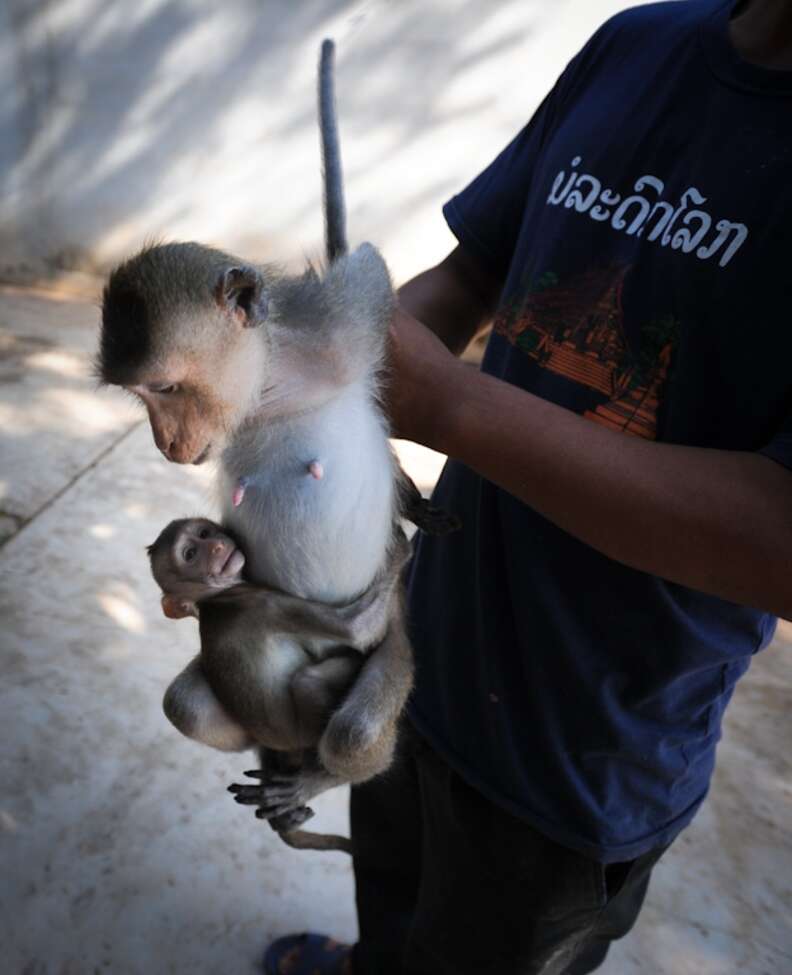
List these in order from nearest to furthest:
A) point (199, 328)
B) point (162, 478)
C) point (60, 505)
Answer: point (199, 328), point (60, 505), point (162, 478)

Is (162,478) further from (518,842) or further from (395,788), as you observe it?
(518,842)

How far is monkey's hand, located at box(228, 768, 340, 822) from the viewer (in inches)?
48.4

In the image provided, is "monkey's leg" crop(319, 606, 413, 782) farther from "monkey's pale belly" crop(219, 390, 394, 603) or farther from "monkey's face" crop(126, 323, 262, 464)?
"monkey's face" crop(126, 323, 262, 464)

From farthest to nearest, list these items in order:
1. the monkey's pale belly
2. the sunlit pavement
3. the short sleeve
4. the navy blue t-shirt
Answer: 1. the sunlit pavement
2. the monkey's pale belly
3. the navy blue t-shirt
4. the short sleeve

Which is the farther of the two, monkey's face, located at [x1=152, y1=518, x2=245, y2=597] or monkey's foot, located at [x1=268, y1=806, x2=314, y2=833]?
monkey's foot, located at [x1=268, y1=806, x2=314, y2=833]

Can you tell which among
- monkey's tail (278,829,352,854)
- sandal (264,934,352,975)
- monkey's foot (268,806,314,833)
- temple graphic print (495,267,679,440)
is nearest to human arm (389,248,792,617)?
temple graphic print (495,267,679,440)

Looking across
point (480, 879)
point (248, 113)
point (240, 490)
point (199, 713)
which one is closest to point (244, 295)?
point (240, 490)

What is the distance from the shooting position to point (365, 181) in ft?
15.0

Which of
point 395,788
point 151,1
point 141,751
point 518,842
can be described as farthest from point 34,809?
point 151,1

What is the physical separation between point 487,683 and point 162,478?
2.31 meters

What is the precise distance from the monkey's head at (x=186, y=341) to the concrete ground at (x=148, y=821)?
1006 millimetres

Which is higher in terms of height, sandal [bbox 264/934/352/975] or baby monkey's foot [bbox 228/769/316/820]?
baby monkey's foot [bbox 228/769/316/820]

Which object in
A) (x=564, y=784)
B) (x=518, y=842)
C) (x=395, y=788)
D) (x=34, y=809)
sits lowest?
(x=34, y=809)

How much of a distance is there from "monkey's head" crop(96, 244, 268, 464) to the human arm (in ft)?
0.68
